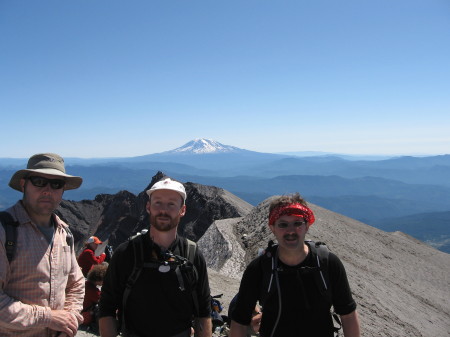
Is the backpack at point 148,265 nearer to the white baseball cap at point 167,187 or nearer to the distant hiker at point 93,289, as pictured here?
the white baseball cap at point 167,187

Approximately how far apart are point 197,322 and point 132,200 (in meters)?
47.9

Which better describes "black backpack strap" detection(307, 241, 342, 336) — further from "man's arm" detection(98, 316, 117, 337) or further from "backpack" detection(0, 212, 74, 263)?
"backpack" detection(0, 212, 74, 263)

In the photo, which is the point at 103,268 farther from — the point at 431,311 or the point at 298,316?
the point at 431,311

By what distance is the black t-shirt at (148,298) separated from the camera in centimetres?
351

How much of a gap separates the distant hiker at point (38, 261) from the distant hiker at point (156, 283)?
52 centimetres

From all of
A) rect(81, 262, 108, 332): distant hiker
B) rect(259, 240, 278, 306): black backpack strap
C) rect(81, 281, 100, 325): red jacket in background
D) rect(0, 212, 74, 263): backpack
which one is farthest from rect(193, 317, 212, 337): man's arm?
rect(81, 281, 100, 325): red jacket in background

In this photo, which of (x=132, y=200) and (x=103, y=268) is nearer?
(x=103, y=268)

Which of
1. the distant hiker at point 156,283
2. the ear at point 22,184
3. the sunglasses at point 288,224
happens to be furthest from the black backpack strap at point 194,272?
the ear at point 22,184

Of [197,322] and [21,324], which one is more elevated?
[21,324]

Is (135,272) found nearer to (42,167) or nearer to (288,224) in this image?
(42,167)

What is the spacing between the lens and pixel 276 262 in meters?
3.62

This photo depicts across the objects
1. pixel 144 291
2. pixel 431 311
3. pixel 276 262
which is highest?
pixel 276 262

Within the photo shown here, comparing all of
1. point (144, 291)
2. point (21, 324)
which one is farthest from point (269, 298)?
point (21, 324)

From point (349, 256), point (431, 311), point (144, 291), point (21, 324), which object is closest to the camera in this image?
point (21, 324)
